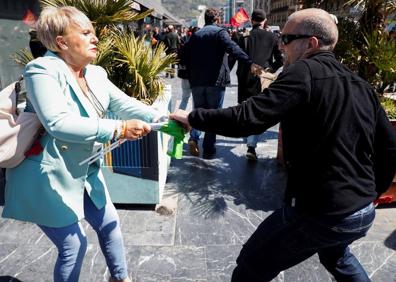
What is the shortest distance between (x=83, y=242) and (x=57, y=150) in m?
0.55

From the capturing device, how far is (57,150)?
1.94 meters

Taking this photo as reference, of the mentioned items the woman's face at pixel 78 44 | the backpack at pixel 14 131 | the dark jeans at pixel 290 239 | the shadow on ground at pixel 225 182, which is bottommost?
the shadow on ground at pixel 225 182

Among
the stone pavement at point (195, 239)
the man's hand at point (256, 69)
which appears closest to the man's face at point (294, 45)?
the stone pavement at point (195, 239)

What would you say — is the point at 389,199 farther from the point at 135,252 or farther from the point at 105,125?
the point at 105,125

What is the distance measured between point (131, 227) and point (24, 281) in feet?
3.30

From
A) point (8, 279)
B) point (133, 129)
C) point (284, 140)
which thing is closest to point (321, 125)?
point (284, 140)

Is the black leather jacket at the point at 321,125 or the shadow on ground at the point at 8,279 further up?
the black leather jacket at the point at 321,125

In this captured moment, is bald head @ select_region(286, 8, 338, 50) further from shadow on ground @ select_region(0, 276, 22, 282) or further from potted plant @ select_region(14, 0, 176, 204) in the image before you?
shadow on ground @ select_region(0, 276, 22, 282)

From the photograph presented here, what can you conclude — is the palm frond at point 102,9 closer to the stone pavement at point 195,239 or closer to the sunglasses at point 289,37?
the stone pavement at point 195,239

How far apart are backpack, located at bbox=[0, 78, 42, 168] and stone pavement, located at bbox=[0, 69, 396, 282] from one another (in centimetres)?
127

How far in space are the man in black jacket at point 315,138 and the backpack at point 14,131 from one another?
0.78 metres

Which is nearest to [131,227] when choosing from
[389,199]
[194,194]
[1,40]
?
[194,194]

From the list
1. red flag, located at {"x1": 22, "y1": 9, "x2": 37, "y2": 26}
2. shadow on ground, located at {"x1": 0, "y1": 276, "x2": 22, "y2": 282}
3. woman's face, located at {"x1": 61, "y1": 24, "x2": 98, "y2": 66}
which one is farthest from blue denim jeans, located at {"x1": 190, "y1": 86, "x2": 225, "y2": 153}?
red flag, located at {"x1": 22, "y1": 9, "x2": 37, "y2": 26}

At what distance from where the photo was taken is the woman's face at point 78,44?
6.22 feet
